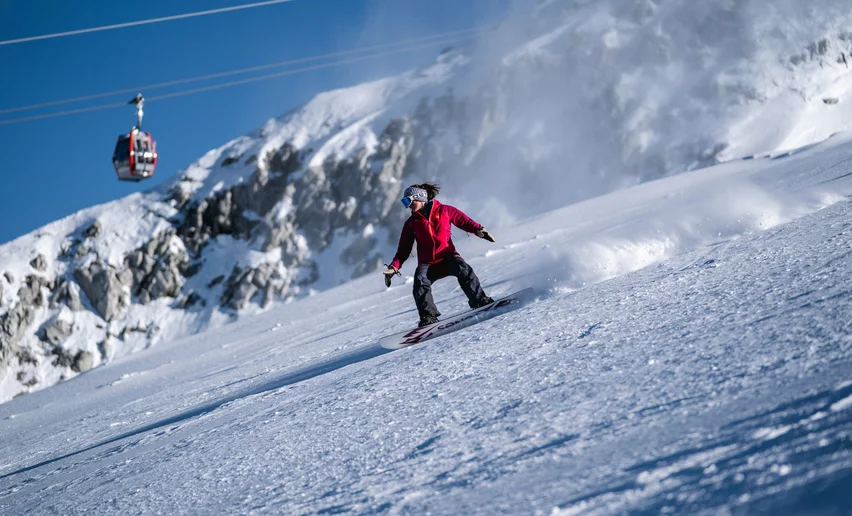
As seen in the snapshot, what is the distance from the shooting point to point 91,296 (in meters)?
98.4

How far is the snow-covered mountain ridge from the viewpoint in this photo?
77.9 m

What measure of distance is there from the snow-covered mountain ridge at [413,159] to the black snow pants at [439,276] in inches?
2825

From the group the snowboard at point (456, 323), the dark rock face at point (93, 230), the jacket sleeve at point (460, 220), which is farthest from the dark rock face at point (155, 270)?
the snowboard at point (456, 323)

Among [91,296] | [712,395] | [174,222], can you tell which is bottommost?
[712,395]

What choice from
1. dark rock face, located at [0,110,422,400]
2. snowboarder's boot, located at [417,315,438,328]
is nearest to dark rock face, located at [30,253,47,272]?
dark rock face, located at [0,110,422,400]

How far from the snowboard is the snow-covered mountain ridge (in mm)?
72197

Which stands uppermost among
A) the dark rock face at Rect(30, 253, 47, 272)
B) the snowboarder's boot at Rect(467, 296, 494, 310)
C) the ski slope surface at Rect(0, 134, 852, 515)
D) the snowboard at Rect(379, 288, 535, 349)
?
the dark rock face at Rect(30, 253, 47, 272)

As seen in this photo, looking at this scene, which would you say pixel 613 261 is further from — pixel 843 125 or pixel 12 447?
pixel 843 125

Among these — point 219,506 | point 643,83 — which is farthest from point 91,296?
point 219,506

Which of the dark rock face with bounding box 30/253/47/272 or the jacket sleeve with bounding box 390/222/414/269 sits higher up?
the dark rock face with bounding box 30/253/47/272

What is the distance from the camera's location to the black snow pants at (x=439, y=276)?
6.48 m

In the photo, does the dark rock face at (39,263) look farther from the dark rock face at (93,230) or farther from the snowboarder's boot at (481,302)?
the snowboarder's boot at (481,302)

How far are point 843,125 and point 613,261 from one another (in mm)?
77584

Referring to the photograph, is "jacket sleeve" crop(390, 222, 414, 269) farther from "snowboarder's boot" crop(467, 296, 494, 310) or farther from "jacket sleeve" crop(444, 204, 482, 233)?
"snowboarder's boot" crop(467, 296, 494, 310)
